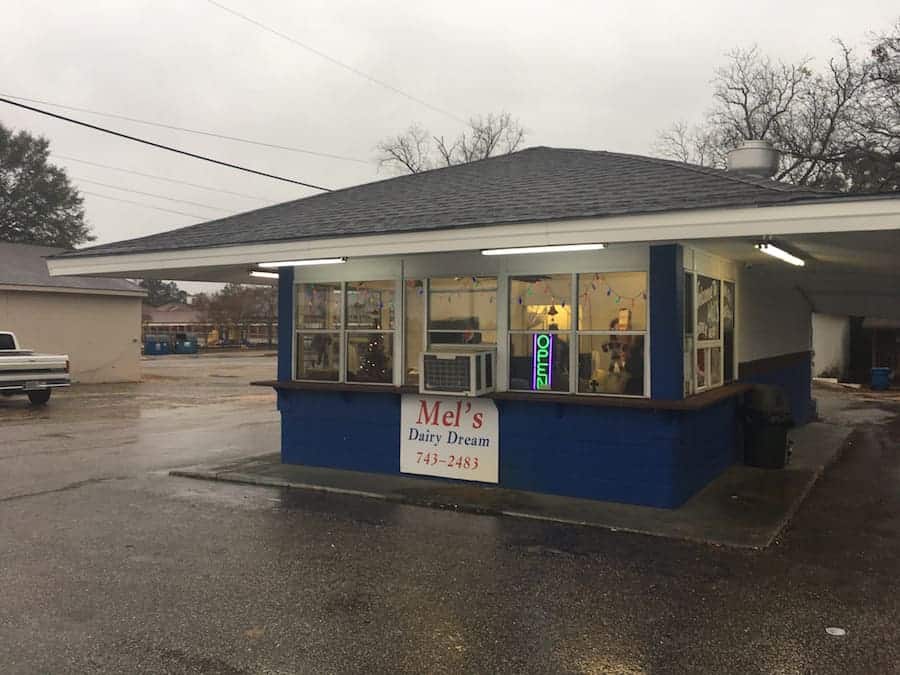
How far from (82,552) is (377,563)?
274cm

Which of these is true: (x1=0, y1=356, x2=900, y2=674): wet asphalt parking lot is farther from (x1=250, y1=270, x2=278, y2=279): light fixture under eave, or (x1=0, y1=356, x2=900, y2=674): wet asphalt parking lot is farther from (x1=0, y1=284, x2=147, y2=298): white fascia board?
(x1=0, y1=284, x2=147, y2=298): white fascia board

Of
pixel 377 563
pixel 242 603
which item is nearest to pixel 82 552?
pixel 242 603

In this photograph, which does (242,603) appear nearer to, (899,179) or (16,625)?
(16,625)

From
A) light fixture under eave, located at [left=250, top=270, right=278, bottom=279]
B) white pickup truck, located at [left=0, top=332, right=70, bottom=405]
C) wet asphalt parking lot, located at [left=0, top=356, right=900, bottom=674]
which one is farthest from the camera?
white pickup truck, located at [left=0, top=332, right=70, bottom=405]

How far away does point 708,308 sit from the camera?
941cm

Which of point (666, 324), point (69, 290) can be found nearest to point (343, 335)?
point (666, 324)

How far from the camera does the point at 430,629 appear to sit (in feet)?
15.5

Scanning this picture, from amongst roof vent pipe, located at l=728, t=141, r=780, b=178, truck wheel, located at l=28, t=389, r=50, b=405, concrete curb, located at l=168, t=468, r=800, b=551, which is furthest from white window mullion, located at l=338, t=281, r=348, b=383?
truck wheel, located at l=28, t=389, r=50, b=405

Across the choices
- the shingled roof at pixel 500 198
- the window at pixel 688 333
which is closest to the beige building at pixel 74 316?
the shingled roof at pixel 500 198

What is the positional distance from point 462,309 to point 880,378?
21.1 meters

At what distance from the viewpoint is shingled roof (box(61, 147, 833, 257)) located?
281 inches

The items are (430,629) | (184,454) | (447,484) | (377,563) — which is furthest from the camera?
(184,454)

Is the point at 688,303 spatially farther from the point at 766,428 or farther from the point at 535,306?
the point at 766,428

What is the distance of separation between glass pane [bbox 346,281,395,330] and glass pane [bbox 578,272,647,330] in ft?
8.79
